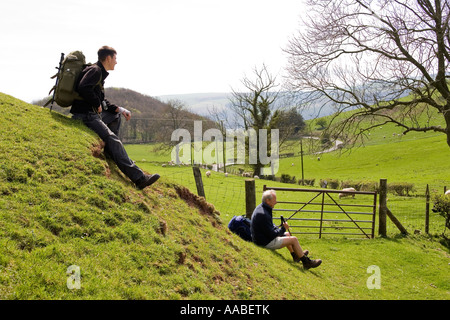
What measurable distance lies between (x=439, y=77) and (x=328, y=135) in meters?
6.40

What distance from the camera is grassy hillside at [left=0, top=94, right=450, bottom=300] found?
4066 mm

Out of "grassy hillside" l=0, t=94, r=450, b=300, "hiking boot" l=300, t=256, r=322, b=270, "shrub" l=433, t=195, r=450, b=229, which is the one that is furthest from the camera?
"shrub" l=433, t=195, r=450, b=229

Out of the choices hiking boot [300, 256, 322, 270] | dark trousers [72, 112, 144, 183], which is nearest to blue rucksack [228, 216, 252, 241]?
hiking boot [300, 256, 322, 270]

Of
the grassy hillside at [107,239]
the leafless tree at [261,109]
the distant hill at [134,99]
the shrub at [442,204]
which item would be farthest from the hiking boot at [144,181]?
the distant hill at [134,99]

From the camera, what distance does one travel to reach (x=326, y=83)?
1992 centimetres

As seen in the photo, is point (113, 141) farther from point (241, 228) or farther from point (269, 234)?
point (269, 234)

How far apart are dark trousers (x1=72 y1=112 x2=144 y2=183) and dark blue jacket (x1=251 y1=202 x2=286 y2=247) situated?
2.90 meters

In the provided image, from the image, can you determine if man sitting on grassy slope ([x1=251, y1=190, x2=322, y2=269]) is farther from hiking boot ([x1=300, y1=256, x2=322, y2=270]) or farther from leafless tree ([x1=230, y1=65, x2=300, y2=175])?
leafless tree ([x1=230, y1=65, x2=300, y2=175])

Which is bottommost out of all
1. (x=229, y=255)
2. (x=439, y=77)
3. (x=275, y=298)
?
(x=275, y=298)

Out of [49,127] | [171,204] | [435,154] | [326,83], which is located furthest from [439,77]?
[435,154]

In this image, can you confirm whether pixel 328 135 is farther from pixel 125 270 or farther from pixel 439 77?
pixel 125 270
